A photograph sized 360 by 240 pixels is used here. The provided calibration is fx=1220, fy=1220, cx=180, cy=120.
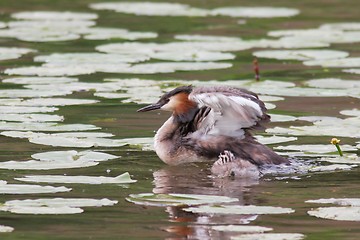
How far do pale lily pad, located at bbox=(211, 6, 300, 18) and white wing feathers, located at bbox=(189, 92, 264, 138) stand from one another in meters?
8.40

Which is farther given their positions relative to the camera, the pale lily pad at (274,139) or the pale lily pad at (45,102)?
the pale lily pad at (45,102)

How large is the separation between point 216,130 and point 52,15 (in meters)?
8.51

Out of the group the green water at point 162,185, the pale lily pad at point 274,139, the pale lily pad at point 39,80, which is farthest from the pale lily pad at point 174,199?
the pale lily pad at point 39,80

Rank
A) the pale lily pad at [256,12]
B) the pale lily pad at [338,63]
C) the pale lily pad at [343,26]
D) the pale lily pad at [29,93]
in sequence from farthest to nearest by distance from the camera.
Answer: the pale lily pad at [256,12], the pale lily pad at [343,26], the pale lily pad at [338,63], the pale lily pad at [29,93]

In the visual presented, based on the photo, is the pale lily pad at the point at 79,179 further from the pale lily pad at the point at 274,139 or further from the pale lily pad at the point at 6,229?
the pale lily pad at the point at 274,139

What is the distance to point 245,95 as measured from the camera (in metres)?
8.48

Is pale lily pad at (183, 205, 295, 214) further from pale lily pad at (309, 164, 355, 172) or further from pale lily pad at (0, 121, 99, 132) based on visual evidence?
pale lily pad at (0, 121, 99, 132)

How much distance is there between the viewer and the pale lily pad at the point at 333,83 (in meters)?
11.7

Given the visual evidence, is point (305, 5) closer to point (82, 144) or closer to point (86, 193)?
point (82, 144)

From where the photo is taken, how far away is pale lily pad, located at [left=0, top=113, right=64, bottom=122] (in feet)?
32.0

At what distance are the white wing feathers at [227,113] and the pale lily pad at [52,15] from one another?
8.06 metres

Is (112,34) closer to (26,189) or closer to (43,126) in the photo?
(43,126)

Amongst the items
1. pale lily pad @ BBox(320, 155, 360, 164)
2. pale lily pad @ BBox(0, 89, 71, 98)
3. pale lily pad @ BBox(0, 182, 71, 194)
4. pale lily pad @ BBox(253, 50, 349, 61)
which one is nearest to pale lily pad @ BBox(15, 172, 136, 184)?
pale lily pad @ BBox(0, 182, 71, 194)

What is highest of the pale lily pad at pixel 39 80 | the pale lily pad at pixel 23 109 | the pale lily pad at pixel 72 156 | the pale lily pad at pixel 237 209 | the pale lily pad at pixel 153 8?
the pale lily pad at pixel 237 209
